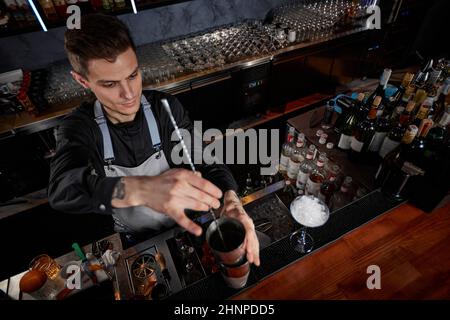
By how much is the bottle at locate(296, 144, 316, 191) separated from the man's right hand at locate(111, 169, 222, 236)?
971 mm

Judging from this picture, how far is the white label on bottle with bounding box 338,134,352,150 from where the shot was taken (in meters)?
2.01

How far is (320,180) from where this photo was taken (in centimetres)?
175

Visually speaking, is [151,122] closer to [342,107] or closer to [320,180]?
[320,180]

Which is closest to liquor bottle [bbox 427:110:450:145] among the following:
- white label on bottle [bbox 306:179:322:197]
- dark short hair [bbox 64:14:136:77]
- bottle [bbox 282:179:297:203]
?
white label on bottle [bbox 306:179:322:197]

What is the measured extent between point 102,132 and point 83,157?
36 cm

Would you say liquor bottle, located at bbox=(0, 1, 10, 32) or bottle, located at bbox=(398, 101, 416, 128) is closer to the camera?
bottle, located at bbox=(398, 101, 416, 128)

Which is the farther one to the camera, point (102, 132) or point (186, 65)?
point (186, 65)

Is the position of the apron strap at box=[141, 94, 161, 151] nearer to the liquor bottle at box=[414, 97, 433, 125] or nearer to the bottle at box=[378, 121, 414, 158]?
the bottle at box=[378, 121, 414, 158]

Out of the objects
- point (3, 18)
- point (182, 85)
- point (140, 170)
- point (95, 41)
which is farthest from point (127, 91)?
point (3, 18)
